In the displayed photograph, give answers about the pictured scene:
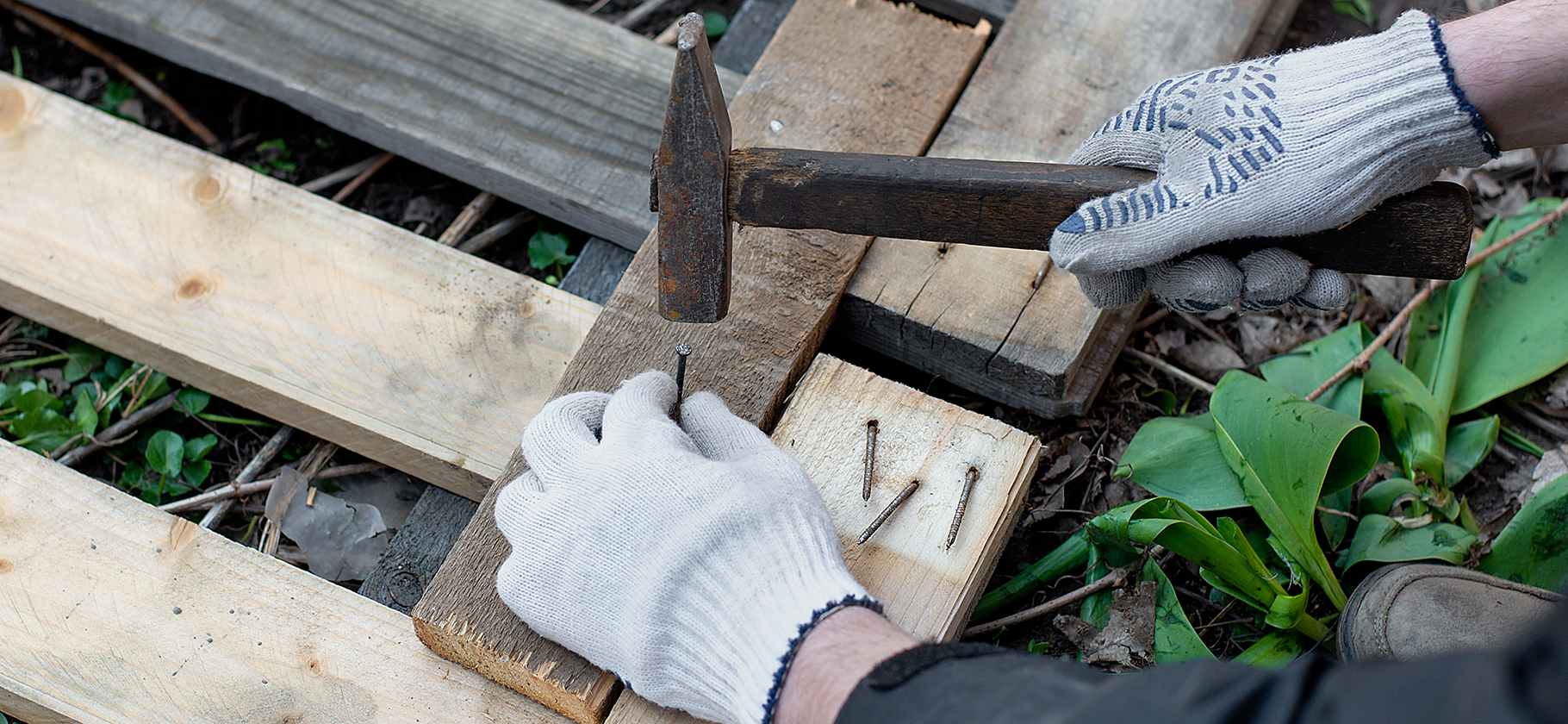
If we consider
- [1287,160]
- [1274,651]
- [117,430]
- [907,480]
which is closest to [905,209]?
[907,480]

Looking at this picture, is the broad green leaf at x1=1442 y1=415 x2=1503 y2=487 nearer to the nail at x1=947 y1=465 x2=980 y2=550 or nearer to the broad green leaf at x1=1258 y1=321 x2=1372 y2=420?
the broad green leaf at x1=1258 y1=321 x2=1372 y2=420

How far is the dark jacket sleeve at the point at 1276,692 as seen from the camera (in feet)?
2.31

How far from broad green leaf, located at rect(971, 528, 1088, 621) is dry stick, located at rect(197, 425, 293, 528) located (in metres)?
1.38

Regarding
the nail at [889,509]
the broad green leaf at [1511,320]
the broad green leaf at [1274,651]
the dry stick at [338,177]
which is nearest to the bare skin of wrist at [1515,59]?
the broad green leaf at [1511,320]

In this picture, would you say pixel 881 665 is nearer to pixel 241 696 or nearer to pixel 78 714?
pixel 241 696

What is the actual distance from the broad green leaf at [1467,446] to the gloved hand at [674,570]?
1332mm

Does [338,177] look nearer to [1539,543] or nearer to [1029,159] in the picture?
[1029,159]

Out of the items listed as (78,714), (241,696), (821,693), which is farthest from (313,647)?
(821,693)

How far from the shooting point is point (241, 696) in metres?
1.47

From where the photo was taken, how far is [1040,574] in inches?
68.9

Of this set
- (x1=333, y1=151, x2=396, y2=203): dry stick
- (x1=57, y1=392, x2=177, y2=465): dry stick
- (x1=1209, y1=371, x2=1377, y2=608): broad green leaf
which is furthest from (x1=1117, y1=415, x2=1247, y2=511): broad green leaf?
(x1=57, y1=392, x2=177, y2=465): dry stick

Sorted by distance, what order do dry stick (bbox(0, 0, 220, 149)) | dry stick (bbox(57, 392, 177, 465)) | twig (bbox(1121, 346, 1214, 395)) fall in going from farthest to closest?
1. dry stick (bbox(0, 0, 220, 149))
2. twig (bbox(1121, 346, 1214, 395))
3. dry stick (bbox(57, 392, 177, 465))

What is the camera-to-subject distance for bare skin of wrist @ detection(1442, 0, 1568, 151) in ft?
4.73

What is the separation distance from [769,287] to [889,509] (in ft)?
1.50
